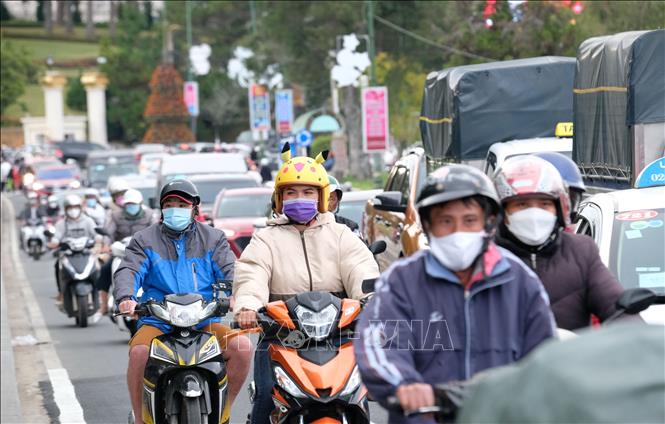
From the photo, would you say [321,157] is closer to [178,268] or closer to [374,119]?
[178,268]

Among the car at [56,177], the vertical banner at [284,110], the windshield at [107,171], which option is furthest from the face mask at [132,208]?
the car at [56,177]

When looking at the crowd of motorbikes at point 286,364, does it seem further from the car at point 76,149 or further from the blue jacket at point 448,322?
the car at point 76,149

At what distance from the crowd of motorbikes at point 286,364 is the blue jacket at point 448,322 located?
19cm

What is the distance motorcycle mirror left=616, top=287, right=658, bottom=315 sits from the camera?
549 cm

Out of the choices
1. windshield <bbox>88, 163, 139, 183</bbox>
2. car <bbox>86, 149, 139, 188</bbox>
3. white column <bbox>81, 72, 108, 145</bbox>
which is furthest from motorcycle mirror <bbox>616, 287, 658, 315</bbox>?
white column <bbox>81, 72, 108, 145</bbox>

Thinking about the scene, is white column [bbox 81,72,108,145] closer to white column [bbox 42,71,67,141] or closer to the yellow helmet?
white column [bbox 42,71,67,141]

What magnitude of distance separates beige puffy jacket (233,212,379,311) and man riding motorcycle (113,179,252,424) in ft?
3.45

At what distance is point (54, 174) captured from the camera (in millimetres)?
46656

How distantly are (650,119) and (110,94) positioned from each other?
96668 millimetres

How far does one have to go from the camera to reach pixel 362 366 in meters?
4.86

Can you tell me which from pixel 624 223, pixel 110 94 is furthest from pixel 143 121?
pixel 624 223

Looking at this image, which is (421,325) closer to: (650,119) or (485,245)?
(485,245)

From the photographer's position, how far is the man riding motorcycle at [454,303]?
4.79 m

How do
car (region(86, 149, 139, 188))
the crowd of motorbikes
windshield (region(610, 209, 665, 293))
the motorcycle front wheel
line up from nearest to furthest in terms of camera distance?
the crowd of motorbikes, windshield (region(610, 209, 665, 293)), the motorcycle front wheel, car (region(86, 149, 139, 188))
